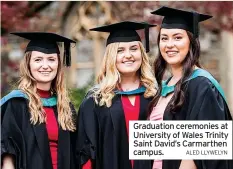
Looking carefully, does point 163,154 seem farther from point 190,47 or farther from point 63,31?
point 63,31

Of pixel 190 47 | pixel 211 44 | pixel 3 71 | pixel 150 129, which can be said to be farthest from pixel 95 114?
pixel 211 44

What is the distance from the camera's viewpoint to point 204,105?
4555 mm

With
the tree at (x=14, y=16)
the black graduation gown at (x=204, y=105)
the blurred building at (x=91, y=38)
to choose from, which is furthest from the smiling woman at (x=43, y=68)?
the blurred building at (x=91, y=38)

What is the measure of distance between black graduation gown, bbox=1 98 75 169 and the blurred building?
15.3ft

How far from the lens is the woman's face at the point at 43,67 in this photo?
16.9 ft

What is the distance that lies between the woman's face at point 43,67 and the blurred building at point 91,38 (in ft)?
14.9

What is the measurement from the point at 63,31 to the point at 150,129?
6.89 metres

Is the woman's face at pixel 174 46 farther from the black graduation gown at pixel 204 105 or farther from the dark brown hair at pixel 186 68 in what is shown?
the black graduation gown at pixel 204 105

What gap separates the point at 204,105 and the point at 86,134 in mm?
1103

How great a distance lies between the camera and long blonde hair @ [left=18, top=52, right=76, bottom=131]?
16.7 feet

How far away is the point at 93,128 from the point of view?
17.0 feet

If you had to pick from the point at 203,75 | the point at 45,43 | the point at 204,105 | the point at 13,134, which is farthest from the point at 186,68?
the point at 13,134

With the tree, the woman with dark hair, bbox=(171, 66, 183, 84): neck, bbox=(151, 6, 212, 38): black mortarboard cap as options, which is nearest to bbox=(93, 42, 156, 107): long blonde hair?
the woman with dark hair

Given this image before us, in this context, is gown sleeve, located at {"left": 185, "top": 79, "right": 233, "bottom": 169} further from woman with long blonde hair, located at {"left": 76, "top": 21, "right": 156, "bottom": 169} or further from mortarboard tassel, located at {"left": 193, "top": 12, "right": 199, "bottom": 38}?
woman with long blonde hair, located at {"left": 76, "top": 21, "right": 156, "bottom": 169}
